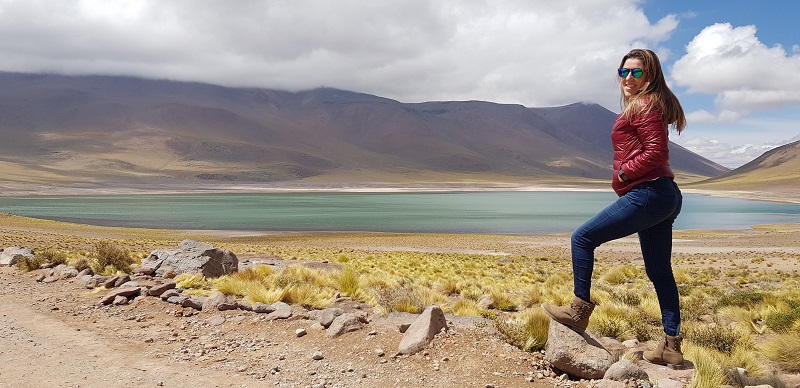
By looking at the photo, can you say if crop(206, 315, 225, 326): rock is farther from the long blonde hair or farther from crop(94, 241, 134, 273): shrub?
crop(94, 241, 134, 273): shrub

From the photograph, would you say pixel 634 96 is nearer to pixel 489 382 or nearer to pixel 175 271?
pixel 489 382

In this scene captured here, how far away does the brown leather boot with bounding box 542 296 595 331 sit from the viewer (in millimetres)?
3988

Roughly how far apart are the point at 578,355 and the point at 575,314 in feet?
1.13

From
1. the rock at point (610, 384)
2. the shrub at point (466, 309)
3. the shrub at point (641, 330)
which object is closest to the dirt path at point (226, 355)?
the rock at point (610, 384)

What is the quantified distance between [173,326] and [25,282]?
173 inches

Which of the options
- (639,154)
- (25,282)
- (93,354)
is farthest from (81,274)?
(639,154)

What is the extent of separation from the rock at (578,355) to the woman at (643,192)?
13 cm

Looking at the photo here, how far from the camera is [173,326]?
6.02 meters

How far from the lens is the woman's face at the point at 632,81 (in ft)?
12.4

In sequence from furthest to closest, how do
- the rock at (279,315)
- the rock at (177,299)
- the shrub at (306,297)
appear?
the shrub at (306,297) → the rock at (177,299) → the rock at (279,315)

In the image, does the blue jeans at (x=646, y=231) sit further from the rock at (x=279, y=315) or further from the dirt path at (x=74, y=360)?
the rock at (x=279, y=315)

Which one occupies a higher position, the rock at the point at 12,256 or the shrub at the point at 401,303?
the shrub at the point at 401,303

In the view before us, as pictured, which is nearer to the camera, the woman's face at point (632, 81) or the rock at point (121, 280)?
the woman's face at point (632, 81)

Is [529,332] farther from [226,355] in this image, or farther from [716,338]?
[226,355]
